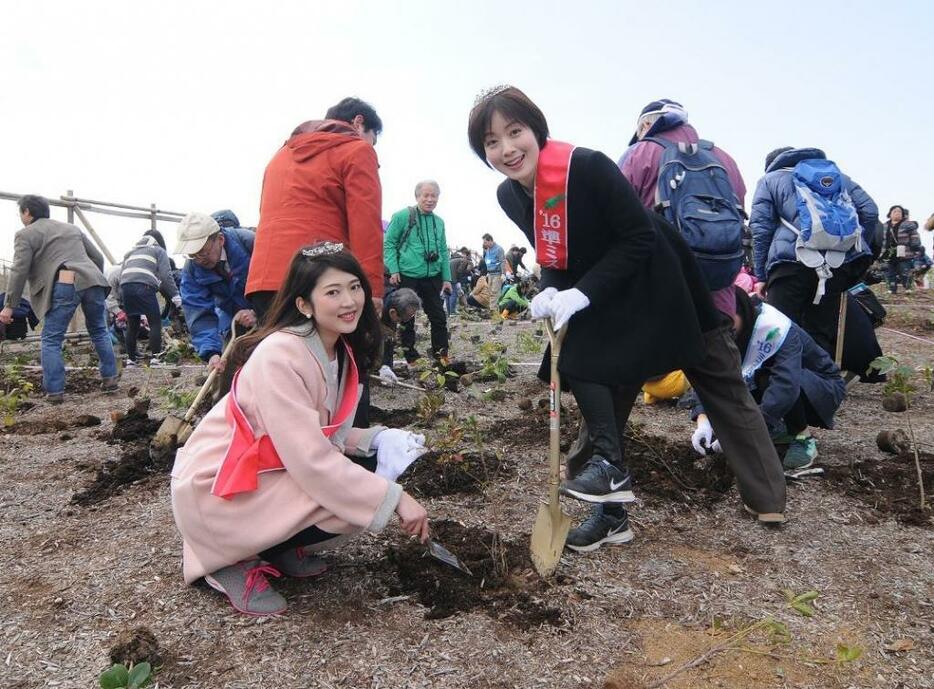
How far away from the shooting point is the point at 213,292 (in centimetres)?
382

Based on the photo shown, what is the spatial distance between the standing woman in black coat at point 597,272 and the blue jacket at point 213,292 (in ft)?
6.47

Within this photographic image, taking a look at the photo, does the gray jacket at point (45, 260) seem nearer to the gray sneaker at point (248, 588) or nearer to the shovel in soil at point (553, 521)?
the gray sneaker at point (248, 588)

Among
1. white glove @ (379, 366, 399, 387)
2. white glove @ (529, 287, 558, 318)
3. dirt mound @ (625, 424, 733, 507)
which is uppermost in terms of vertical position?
white glove @ (529, 287, 558, 318)

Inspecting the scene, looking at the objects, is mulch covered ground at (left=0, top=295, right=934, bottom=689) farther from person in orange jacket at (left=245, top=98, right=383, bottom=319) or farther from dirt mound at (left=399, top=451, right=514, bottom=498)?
person in orange jacket at (left=245, top=98, right=383, bottom=319)

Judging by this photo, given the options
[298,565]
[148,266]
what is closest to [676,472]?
[298,565]

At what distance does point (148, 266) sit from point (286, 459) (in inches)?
247

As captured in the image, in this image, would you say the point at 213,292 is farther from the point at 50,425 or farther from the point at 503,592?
the point at 503,592

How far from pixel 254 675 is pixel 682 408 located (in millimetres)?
3576

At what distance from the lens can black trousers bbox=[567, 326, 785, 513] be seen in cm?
248

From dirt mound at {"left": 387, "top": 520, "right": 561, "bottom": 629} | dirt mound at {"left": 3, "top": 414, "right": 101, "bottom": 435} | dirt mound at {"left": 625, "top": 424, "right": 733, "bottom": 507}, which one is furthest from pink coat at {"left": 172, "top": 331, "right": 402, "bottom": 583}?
dirt mound at {"left": 3, "top": 414, "right": 101, "bottom": 435}

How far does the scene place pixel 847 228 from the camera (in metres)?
3.77

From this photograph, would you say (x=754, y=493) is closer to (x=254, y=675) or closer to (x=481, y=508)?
(x=481, y=508)

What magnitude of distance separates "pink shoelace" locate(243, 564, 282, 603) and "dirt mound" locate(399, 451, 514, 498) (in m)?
0.98

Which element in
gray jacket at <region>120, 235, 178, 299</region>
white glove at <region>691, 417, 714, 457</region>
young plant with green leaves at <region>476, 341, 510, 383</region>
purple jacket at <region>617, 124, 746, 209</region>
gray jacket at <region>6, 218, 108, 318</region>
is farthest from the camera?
gray jacket at <region>120, 235, 178, 299</region>
